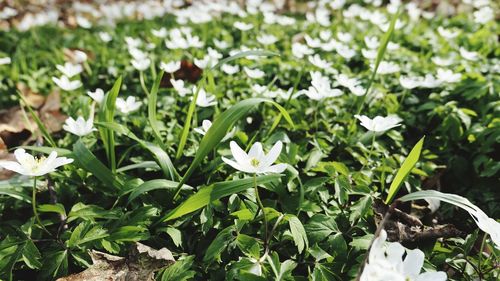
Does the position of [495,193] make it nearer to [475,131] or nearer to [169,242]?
[475,131]

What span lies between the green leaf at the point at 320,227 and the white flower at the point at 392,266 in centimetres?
39

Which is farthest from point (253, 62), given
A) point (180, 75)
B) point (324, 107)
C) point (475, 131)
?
point (475, 131)

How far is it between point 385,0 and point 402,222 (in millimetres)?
4925

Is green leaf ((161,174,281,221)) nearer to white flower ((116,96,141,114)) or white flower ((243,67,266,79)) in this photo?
white flower ((116,96,141,114))

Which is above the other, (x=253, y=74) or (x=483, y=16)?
(x=483, y=16)

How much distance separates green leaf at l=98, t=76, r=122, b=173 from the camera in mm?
2082

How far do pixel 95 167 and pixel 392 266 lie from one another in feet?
4.06

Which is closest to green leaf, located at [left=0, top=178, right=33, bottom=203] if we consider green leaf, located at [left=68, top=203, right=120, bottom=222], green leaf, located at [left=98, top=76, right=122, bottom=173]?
green leaf, located at [left=68, top=203, right=120, bottom=222]

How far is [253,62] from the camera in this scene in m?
3.34

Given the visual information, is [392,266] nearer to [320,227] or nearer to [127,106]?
[320,227]

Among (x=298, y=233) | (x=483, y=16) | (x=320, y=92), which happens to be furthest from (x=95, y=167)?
(x=483, y=16)

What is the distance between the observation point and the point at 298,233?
1670 mm

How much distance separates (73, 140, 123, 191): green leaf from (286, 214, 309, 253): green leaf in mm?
739

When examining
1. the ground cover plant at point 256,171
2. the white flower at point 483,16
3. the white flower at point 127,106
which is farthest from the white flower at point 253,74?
the white flower at point 483,16
